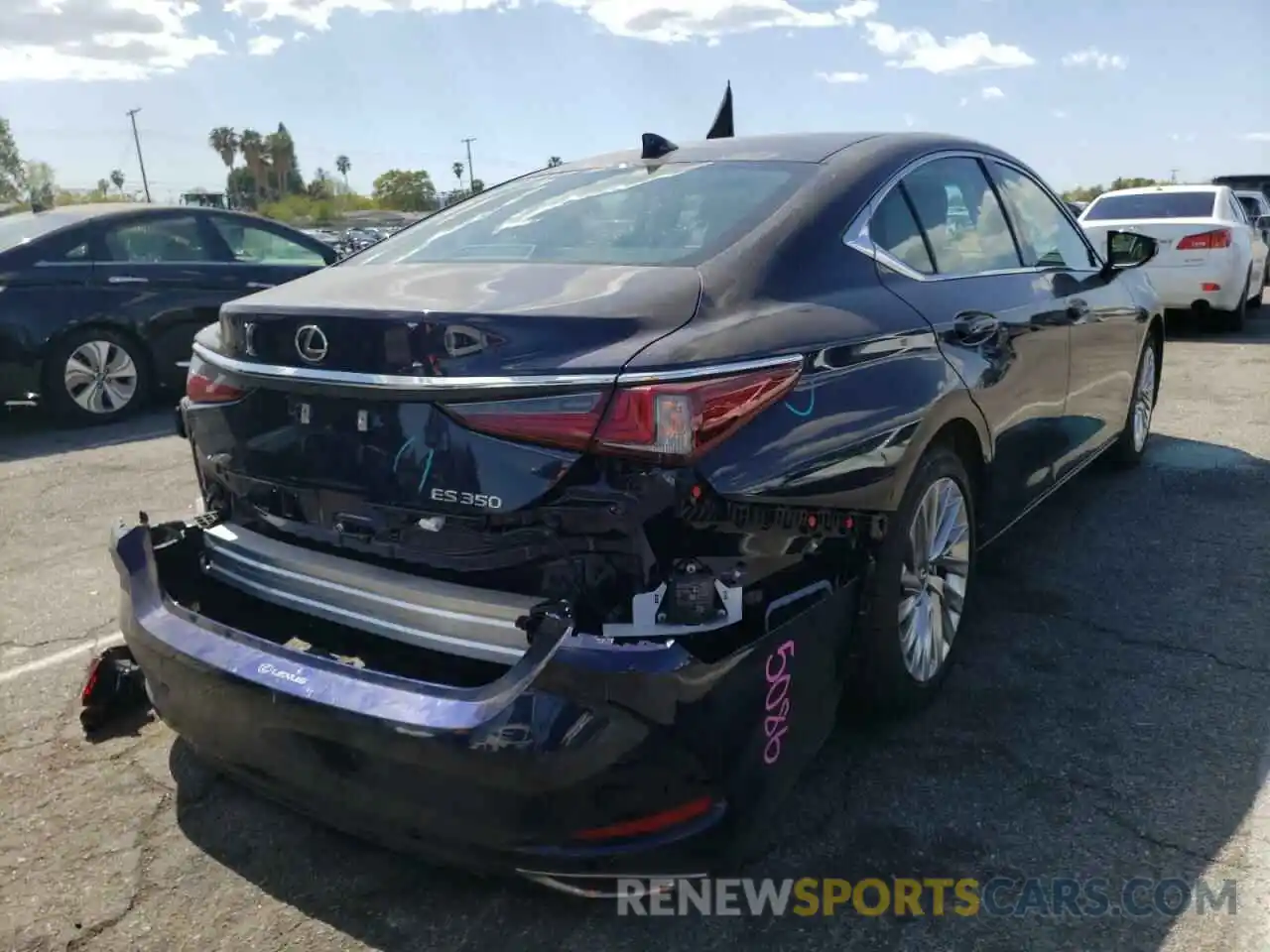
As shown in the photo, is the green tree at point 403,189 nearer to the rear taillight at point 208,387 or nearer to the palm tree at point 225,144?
the palm tree at point 225,144

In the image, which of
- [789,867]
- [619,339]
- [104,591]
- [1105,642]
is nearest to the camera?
[619,339]

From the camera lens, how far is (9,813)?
2691mm

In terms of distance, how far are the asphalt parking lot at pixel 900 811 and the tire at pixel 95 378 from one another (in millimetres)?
3431

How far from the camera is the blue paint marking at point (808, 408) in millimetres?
2223

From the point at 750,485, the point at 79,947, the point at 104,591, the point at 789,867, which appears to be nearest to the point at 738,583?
the point at 750,485

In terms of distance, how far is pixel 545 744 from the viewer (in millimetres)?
1906

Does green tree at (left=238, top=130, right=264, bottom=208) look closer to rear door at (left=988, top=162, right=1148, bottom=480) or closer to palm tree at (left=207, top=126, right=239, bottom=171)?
palm tree at (left=207, top=126, right=239, bottom=171)

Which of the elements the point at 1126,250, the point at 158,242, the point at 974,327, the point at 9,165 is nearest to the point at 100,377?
the point at 158,242

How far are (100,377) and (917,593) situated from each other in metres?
6.46

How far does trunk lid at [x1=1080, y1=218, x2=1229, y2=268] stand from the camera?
10.1 meters

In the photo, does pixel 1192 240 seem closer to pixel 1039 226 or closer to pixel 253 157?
pixel 1039 226

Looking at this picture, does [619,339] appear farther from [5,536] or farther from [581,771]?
[5,536]

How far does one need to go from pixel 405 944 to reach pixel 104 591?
2632mm

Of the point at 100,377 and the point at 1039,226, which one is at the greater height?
the point at 1039,226
